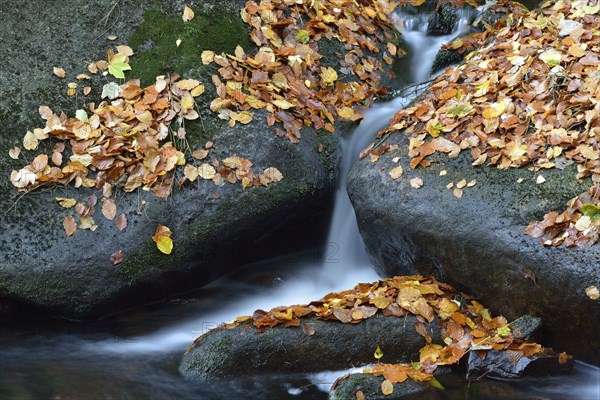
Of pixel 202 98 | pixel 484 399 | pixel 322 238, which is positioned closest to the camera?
pixel 484 399

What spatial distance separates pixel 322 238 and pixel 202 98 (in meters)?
1.66

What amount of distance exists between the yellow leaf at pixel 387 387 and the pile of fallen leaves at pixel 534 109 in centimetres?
145

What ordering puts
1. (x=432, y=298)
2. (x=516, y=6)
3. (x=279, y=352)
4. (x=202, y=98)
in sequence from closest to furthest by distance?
(x=279, y=352)
(x=432, y=298)
(x=202, y=98)
(x=516, y=6)

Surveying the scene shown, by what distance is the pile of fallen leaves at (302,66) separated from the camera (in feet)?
20.2

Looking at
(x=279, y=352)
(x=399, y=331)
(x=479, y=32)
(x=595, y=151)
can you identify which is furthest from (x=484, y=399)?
(x=479, y=32)

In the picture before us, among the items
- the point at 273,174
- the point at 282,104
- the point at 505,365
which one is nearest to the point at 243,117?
the point at 282,104

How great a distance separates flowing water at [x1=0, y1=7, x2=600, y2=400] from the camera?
15.3 feet

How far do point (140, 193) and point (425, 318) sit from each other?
7.95 ft

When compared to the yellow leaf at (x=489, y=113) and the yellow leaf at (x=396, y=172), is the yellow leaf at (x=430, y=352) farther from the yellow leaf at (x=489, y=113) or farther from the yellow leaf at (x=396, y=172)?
the yellow leaf at (x=489, y=113)

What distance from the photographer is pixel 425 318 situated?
5.06m

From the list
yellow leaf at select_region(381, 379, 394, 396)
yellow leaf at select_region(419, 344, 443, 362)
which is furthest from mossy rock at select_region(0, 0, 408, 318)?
yellow leaf at select_region(381, 379, 394, 396)

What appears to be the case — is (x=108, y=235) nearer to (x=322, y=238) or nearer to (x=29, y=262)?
(x=29, y=262)

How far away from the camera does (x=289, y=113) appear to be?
6211 millimetres

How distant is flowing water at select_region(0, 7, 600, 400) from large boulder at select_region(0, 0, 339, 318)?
161mm
